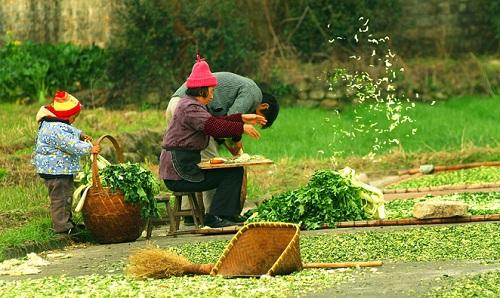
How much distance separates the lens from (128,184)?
44.0ft

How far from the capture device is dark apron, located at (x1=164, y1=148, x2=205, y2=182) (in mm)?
13727

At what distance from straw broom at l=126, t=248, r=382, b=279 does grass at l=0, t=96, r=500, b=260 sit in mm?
4416

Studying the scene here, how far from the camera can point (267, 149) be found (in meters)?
20.3

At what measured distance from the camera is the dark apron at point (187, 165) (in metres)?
13.7

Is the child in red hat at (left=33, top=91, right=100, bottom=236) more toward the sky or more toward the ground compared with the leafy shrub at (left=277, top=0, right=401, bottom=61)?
more toward the ground

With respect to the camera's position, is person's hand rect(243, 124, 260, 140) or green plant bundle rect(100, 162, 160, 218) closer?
green plant bundle rect(100, 162, 160, 218)

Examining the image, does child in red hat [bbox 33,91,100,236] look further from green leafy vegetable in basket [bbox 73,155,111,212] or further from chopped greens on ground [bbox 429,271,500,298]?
chopped greens on ground [bbox 429,271,500,298]

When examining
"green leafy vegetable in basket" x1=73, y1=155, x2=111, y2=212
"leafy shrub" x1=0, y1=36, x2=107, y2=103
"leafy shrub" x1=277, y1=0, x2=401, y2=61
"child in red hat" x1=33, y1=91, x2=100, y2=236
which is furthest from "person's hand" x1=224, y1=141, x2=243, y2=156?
"leafy shrub" x1=277, y1=0, x2=401, y2=61

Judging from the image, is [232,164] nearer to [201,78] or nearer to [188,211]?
[188,211]

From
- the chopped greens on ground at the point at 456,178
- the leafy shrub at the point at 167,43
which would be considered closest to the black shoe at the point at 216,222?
the chopped greens on ground at the point at 456,178

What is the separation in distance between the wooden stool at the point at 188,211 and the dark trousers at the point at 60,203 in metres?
0.98

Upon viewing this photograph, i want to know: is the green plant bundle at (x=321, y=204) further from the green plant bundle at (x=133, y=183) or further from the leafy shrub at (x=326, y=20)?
the leafy shrub at (x=326, y=20)

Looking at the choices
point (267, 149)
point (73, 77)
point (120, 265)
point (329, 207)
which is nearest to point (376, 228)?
point (329, 207)

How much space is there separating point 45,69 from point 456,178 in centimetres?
917
